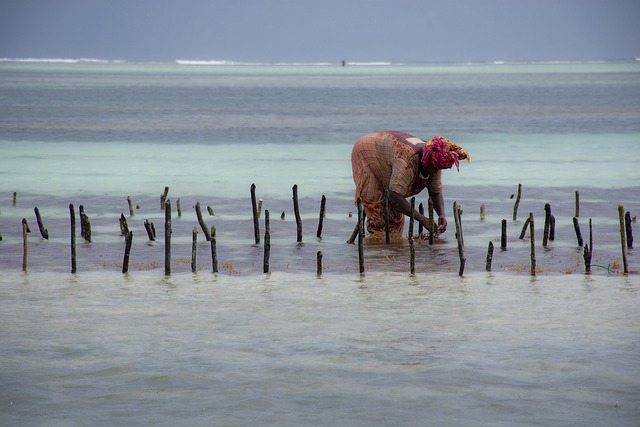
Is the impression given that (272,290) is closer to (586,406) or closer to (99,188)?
(586,406)

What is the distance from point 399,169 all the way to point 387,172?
1.17 feet

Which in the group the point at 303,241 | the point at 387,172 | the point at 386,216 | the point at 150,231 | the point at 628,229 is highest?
the point at 387,172

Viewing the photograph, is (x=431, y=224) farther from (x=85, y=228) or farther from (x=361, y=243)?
(x=85, y=228)

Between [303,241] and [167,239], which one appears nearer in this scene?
[167,239]

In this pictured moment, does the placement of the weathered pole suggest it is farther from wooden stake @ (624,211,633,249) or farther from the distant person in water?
wooden stake @ (624,211,633,249)

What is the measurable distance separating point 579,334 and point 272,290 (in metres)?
2.73

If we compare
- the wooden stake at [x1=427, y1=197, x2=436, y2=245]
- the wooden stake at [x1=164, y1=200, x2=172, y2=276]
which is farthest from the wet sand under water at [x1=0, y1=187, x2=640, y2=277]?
the wooden stake at [x1=164, y1=200, x2=172, y2=276]

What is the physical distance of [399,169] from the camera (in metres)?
9.78

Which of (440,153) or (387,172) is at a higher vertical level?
(440,153)

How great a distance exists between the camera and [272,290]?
8.52 m

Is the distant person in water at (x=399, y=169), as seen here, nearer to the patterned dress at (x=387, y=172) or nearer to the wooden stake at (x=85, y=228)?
the patterned dress at (x=387, y=172)

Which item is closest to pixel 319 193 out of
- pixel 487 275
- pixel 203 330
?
pixel 487 275

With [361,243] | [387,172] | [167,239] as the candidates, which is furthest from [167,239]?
[387,172]

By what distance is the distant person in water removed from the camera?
9.59 metres
